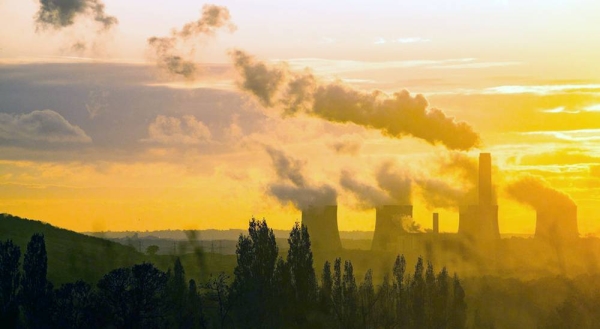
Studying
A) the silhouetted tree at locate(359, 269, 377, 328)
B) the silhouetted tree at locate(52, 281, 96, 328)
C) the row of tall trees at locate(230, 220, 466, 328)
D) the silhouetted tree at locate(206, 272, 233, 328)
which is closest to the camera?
the silhouetted tree at locate(52, 281, 96, 328)

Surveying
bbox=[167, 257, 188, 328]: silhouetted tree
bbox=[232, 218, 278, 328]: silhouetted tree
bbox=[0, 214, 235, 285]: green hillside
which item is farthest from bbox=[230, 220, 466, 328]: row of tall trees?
bbox=[0, 214, 235, 285]: green hillside

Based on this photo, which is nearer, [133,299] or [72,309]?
[133,299]

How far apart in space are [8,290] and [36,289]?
8.00 ft

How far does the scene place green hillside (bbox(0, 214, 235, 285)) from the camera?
141800 mm

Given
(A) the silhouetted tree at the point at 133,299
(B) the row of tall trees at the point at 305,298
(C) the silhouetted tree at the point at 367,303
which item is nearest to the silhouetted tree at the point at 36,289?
(A) the silhouetted tree at the point at 133,299

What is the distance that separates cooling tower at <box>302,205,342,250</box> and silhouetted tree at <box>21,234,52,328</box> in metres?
92.5

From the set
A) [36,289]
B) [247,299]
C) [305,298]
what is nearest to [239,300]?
[247,299]

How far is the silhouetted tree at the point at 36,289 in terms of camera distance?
86181mm

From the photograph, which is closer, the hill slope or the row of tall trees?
the row of tall trees

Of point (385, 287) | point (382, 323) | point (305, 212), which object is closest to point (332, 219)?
point (305, 212)

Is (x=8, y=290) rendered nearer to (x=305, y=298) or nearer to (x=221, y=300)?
(x=221, y=300)

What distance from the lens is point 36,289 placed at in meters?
92.9

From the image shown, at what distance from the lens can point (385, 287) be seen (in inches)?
4449

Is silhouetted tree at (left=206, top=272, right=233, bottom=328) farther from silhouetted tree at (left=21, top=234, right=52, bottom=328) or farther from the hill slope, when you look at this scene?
the hill slope
